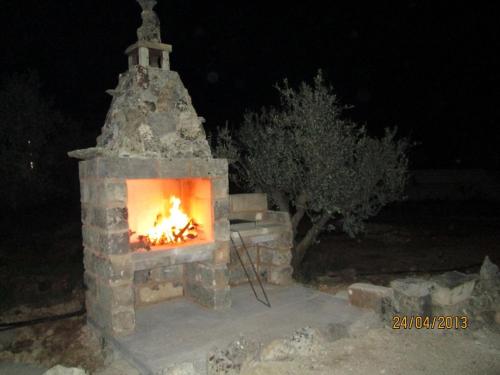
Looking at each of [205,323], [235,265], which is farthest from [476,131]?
[205,323]

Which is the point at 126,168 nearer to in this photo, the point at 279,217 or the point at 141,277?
the point at 141,277

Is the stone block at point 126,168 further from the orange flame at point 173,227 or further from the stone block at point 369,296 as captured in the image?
the stone block at point 369,296

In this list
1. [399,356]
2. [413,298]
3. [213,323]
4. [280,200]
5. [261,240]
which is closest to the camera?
[399,356]

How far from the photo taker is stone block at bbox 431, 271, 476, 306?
22.6ft

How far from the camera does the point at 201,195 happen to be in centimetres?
753

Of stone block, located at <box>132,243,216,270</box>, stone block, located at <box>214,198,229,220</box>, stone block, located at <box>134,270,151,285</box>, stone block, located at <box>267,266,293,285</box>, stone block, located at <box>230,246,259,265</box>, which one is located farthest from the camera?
stone block, located at <box>230,246,259,265</box>

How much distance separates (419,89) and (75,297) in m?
25.6

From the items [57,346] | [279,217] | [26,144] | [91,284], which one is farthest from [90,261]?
[26,144]

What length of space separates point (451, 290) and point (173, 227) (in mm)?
5036

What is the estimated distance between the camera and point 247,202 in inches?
360

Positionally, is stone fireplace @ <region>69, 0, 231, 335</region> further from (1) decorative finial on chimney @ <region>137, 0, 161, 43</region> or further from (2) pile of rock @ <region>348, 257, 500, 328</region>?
(2) pile of rock @ <region>348, 257, 500, 328</region>

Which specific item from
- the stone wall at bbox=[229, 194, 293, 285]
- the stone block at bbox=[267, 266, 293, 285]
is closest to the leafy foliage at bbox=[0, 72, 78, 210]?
the stone wall at bbox=[229, 194, 293, 285]

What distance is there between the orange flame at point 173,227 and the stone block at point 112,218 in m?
1.09
